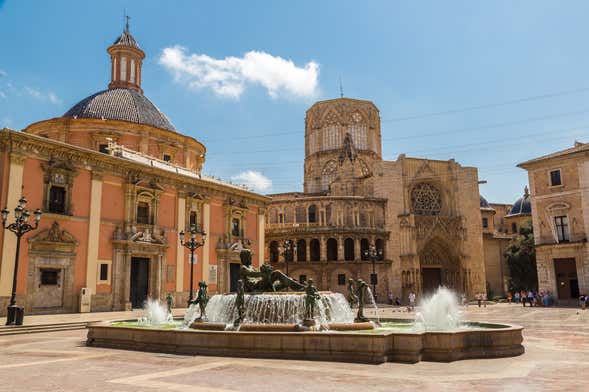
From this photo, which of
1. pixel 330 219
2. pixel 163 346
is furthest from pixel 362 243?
pixel 163 346

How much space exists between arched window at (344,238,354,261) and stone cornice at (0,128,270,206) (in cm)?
1301

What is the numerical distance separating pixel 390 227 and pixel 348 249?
463 centimetres

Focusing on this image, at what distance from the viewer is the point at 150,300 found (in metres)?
27.5

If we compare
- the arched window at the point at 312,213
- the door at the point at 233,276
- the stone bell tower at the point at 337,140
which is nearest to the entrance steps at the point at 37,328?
the door at the point at 233,276

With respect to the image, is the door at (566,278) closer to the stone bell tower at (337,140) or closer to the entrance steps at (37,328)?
the stone bell tower at (337,140)

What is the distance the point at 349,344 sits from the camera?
942 cm

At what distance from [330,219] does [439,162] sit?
14128mm

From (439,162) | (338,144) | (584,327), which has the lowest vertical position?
(584,327)

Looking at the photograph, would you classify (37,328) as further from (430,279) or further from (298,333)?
(430,279)

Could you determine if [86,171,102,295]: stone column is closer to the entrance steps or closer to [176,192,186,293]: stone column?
[176,192,186,293]: stone column

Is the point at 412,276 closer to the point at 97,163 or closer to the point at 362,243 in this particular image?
the point at 362,243

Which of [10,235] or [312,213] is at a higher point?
[312,213]

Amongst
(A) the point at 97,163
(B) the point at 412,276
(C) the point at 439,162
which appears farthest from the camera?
(C) the point at 439,162

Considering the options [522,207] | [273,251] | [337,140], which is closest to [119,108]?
[273,251]
